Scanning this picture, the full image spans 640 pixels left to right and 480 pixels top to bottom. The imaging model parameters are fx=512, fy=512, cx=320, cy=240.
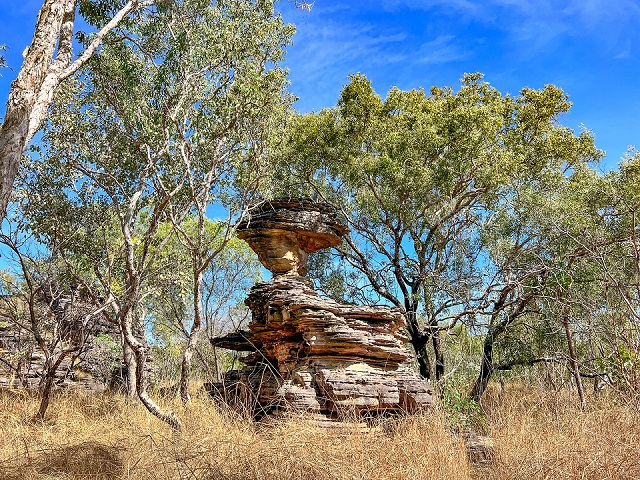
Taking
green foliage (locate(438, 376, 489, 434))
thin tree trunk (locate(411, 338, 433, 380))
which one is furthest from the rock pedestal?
thin tree trunk (locate(411, 338, 433, 380))

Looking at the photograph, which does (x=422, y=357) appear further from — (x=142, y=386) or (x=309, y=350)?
(x=142, y=386)

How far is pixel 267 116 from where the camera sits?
9.94 metres

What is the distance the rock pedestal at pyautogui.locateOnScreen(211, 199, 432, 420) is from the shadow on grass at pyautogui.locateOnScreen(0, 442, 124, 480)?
2622mm

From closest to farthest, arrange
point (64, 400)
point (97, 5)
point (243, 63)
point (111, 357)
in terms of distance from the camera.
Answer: point (97, 5)
point (243, 63)
point (64, 400)
point (111, 357)

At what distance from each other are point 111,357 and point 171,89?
1030cm

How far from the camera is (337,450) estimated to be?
5.75 metres

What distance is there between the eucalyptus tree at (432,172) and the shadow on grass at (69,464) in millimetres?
7996

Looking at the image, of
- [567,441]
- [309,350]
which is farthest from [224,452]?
[567,441]

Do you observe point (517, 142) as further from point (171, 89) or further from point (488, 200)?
point (171, 89)

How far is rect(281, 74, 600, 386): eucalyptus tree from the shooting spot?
1238 cm

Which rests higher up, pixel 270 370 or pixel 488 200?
pixel 488 200

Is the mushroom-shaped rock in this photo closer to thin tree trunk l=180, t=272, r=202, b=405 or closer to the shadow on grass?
thin tree trunk l=180, t=272, r=202, b=405

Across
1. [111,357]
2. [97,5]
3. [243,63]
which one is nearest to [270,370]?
[243,63]

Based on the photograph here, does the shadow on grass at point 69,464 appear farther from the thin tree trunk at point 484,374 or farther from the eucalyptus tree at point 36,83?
the thin tree trunk at point 484,374
